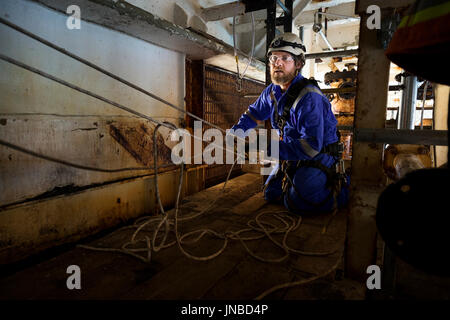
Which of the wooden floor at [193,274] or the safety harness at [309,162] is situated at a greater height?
the safety harness at [309,162]

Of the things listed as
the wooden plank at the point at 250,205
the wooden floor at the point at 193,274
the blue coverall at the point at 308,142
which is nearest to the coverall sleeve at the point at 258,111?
the blue coverall at the point at 308,142

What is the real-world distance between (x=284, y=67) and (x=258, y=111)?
2.30 feet

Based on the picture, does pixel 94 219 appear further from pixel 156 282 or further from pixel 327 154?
pixel 327 154

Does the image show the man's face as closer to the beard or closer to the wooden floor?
the beard

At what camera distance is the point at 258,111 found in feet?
11.7

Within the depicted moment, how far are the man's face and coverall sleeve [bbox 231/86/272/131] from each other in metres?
0.34

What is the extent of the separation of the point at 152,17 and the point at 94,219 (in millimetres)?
1962

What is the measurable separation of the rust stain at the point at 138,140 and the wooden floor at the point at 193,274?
93 centimetres

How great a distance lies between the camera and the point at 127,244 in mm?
2174

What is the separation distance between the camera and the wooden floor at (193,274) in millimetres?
1559

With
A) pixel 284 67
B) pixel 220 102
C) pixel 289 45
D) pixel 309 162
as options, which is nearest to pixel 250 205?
pixel 309 162

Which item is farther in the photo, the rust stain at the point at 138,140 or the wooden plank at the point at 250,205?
the wooden plank at the point at 250,205

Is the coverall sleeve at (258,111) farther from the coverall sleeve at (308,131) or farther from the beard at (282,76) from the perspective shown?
the coverall sleeve at (308,131)

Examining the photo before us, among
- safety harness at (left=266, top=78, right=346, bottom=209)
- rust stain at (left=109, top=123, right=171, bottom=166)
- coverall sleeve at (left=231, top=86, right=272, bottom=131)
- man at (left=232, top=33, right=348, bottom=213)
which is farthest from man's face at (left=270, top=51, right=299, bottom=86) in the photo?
rust stain at (left=109, top=123, right=171, bottom=166)
